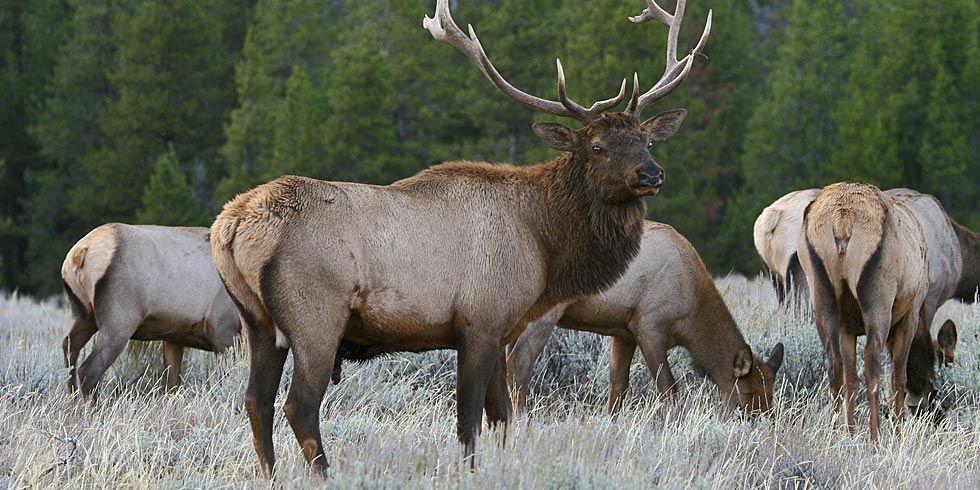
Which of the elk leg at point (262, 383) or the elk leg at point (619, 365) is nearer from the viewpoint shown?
the elk leg at point (262, 383)

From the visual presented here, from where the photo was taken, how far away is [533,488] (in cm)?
460

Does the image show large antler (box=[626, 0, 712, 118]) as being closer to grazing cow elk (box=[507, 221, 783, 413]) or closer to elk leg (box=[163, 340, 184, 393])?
grazing cow elk (box=[507, 221, 783, 413])

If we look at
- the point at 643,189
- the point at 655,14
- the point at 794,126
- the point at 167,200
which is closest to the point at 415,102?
the point at 167,200

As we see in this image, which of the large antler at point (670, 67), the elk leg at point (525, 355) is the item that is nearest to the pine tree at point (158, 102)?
the elk leg at point (525, 355)

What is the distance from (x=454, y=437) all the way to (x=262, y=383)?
44.9 inches

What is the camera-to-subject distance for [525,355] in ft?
28.0

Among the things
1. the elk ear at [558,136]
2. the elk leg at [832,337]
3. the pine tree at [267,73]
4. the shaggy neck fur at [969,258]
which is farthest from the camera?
the pine tree at [267,73]

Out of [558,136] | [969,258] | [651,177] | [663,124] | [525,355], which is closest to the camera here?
[651,177]

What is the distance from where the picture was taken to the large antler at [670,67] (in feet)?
20.9

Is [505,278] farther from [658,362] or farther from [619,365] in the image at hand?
[619,365]

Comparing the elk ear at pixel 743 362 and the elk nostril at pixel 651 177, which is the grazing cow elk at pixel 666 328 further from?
the elk nostril at pixel 651 177

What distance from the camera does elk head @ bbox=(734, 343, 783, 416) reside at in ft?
27.3

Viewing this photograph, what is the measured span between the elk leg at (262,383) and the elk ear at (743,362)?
3854 millimetres

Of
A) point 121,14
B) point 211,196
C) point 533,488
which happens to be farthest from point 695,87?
point 533,488
